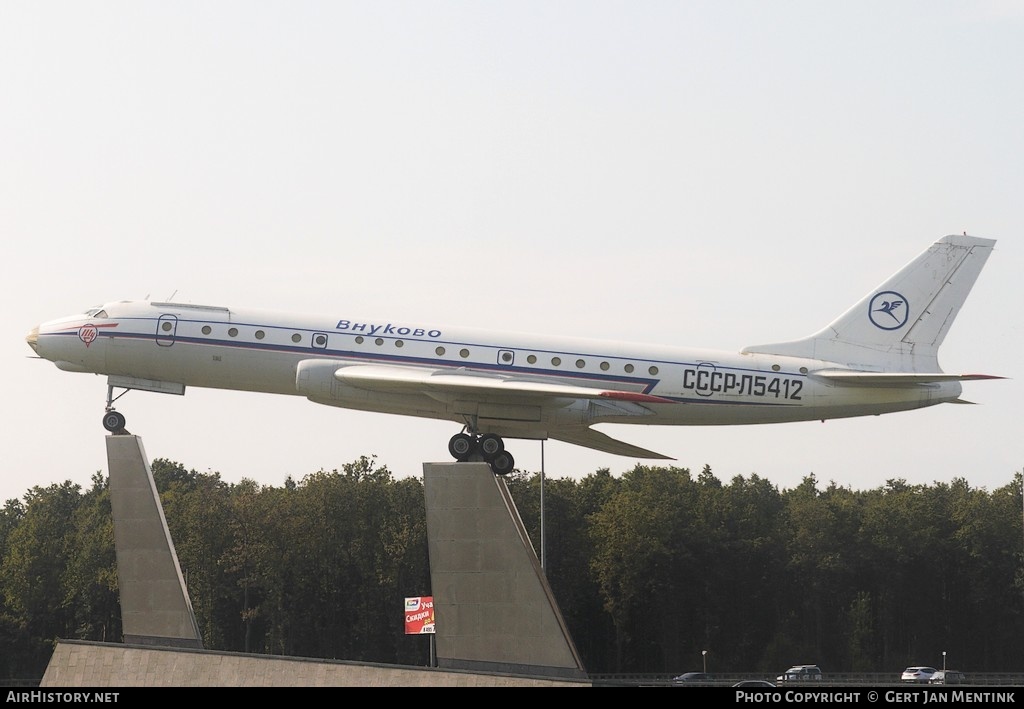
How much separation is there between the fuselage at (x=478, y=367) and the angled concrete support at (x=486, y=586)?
386cm

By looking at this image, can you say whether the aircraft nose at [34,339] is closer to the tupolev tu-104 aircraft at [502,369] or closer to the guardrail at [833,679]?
the tupolev tu-104 aircraft at [502,369]

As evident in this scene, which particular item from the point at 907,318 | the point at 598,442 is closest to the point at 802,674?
the point at 598,442

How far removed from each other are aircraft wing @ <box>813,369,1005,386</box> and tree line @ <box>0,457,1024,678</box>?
42.6 m

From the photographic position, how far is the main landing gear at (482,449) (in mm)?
34594

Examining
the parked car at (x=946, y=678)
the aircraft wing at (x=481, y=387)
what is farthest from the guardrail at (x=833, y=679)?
the aircraft wing at (x=481, y=387)

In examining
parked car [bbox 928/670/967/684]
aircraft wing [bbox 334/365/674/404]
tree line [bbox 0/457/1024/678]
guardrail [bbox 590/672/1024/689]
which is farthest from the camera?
tree line [bbox 0/457/1024/678]

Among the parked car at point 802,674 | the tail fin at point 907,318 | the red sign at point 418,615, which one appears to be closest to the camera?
the tail fin at point 907,318

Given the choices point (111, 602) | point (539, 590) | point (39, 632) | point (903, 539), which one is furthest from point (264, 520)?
point (539, 590)

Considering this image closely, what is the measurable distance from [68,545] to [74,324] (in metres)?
52.0

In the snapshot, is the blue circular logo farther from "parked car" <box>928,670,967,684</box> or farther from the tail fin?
"parked car" <box>928,670,967,684</box>

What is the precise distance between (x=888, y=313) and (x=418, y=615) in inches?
1242

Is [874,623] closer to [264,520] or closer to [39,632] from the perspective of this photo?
[264,520]

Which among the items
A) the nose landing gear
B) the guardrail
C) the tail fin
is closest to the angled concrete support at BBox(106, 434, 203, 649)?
the nose landing gear

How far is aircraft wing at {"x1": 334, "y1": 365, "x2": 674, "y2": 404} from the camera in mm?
34031
